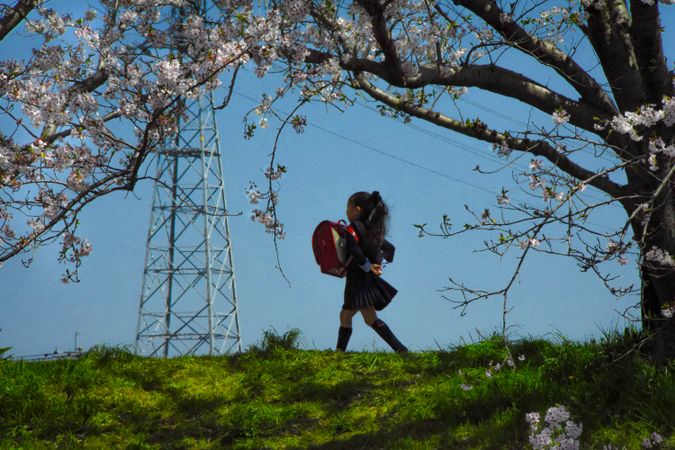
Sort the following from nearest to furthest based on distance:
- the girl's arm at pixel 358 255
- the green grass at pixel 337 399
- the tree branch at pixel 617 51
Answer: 1. the green grass at pixel 337 399
2. the tree branch at pixel 617 51
3. the girl's arm at pixel 358 255

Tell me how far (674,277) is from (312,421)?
4194 millimetres

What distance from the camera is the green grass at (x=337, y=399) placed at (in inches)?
263

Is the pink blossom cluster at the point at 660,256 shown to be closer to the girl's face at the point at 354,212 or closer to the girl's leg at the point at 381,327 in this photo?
the girl's leg at the point at 381,327

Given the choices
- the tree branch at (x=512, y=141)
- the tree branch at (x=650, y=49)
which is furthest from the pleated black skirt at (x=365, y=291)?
the tree branch at (x=650, y=49)

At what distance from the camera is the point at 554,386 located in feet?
23.4

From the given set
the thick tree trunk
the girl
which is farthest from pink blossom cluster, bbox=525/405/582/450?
the girl

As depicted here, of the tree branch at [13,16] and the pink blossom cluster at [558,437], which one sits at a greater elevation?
the tree branch at [13,16]

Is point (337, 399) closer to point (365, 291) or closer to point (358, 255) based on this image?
point (365, 291)

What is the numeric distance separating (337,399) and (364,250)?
235 cm

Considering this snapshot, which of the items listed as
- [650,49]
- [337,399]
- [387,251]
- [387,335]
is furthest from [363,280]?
[650,49]

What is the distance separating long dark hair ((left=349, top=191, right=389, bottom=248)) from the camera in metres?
9.56

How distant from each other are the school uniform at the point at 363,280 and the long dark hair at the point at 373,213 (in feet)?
0.35

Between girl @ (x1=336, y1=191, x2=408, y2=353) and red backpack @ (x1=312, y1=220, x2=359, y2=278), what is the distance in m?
0.10

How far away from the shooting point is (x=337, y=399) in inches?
310
